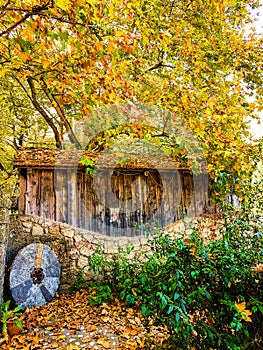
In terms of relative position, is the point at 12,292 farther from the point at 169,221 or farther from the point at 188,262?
the point at 169,221

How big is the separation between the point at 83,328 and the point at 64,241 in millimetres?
2191

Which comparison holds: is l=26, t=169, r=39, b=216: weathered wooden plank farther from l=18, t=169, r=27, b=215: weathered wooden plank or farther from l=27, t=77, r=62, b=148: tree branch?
l=27, t=77, r=62, b=148: tree branch

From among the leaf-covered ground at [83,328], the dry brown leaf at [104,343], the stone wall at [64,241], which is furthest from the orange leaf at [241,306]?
Answer: the stone wall at [64,241]

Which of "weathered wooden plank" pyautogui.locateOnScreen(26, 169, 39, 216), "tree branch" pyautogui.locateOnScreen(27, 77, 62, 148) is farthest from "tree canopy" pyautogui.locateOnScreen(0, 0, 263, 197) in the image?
"weathered wooden plank" pyautogui.locateOnScreen(26, 169, 39, 216)

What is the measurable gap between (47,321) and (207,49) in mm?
6978

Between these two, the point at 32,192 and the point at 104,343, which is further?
the point at 32,192

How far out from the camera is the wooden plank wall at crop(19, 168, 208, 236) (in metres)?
6.61

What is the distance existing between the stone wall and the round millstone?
38 cm

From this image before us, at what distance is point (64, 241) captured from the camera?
6.26 meters

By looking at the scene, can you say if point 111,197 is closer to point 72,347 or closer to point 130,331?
point 130,331

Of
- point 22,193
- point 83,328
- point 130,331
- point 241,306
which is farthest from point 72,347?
point 22,193

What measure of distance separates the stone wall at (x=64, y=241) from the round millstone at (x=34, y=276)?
1.23 feet

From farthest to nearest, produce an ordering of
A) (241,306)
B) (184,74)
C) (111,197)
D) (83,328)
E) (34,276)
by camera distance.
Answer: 1. (111,197)
2. (184,74)
3. (34,276)
4. (83,328)
5. (241,306)

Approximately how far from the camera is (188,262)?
275cm
